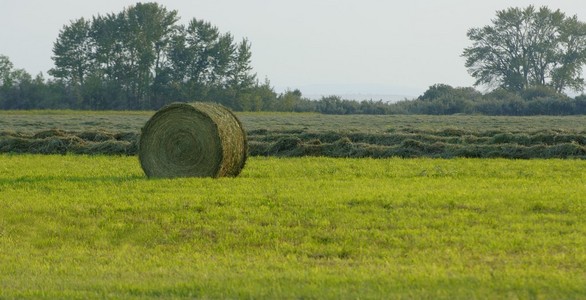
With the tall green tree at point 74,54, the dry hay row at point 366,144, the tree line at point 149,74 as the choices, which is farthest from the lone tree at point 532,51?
the dry hay row at point 366,144

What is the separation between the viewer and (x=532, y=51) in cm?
8738

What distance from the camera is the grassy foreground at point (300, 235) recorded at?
9.16 meters

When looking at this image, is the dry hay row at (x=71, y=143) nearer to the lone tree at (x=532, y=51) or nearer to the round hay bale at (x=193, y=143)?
the round hay bale at (x=193, y=143)

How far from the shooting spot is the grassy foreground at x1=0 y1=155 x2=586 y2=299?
916cm

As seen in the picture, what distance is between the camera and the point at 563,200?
1379 cm

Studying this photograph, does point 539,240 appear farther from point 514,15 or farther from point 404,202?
point 514,15

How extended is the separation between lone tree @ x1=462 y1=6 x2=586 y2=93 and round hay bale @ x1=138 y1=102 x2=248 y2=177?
70614mm

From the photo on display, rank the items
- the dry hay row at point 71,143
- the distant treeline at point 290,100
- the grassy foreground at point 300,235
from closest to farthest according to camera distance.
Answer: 1. the grassy foreground at point 300,235
2. the dry hay row at point 71,143
3. the distant treeline at point 290,100

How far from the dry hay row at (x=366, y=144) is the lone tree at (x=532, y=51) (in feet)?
199

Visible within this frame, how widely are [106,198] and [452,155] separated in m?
10.8

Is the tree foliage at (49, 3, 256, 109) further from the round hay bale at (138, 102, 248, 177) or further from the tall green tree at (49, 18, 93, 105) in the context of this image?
the round hay bale at (138, 102, 248, 177)

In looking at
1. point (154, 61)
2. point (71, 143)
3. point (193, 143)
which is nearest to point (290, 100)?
point (154, 61)

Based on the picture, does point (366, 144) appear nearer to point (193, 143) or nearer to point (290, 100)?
point (193, 143)

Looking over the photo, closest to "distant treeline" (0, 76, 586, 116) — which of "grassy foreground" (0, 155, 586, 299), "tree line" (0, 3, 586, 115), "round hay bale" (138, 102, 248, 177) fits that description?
"tree line" (0, 3, 586, 115)
